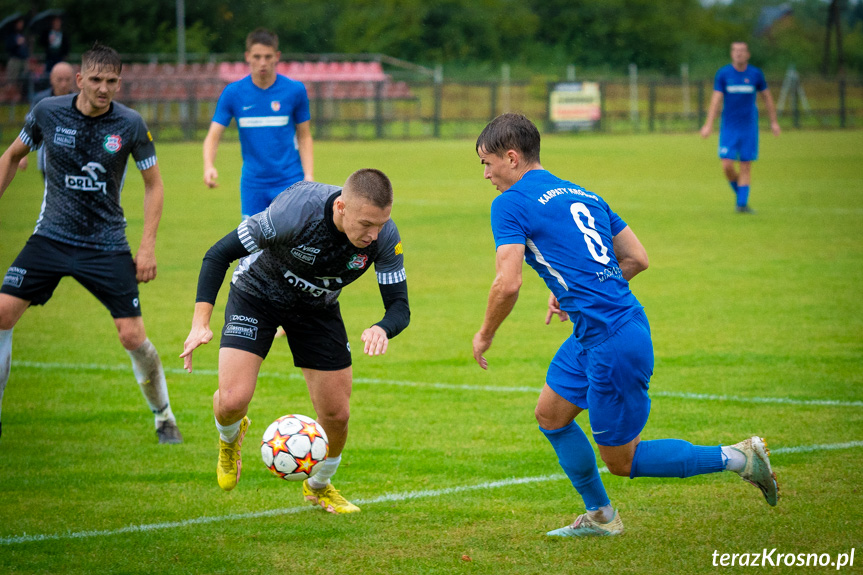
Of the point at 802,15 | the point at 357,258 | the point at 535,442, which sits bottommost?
the point at 535,442

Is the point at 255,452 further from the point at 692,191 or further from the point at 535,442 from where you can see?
the point at 692,191

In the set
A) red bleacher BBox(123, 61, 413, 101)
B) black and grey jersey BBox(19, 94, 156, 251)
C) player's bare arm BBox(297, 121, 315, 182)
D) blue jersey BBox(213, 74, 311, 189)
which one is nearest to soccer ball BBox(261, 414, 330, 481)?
black and grey jersey BBox(19, 94, 156, 251)

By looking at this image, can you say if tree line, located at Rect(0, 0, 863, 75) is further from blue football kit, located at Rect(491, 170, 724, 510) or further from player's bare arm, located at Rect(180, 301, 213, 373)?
blue football kit, located at Rect(491, 170, 724, 510)

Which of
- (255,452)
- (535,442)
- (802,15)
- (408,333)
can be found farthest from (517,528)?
(802,15)

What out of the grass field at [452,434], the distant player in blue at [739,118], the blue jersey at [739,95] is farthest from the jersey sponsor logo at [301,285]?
the blue jersey at [739,95]

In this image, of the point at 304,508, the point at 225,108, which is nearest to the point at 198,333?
the point at 304,508

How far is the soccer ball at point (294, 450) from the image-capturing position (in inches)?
196

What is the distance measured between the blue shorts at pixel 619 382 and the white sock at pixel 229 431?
1.89m

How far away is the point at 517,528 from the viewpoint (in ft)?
16.4

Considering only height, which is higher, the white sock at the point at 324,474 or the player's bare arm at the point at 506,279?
the player's bare arm at the point at 506,279

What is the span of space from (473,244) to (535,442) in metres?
8.65

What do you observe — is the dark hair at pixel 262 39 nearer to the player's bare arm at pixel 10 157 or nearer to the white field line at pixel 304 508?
the player's bare arm at pixel 10 157

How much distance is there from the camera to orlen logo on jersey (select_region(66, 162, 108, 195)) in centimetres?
631

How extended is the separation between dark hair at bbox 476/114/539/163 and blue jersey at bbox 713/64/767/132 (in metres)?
13.3
